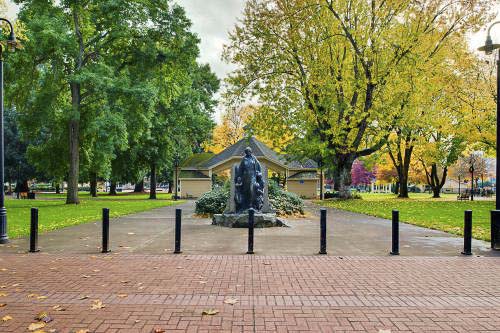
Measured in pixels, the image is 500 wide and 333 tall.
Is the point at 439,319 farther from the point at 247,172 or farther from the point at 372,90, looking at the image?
the point at 372,90

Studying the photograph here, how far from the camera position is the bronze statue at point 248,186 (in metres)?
15.3

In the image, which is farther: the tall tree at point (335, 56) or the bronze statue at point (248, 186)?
the tall tree at point (335, 56)

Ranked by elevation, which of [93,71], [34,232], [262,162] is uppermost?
[93,71]

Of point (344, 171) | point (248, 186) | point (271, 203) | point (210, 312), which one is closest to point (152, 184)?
point (344, 171)

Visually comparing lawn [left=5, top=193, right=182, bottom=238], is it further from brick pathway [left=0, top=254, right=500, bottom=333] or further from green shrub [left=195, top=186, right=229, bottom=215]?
brick pathway [left=0, top=254, right=500, bottom=333]

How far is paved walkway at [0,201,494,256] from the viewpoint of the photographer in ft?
32.0

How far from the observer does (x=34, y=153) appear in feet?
115

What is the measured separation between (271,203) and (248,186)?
3642 millimetres

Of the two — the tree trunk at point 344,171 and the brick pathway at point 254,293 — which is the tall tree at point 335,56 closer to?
the tree trunk at point 344,171

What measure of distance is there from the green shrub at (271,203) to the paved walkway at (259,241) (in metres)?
3.87

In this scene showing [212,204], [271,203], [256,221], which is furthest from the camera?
[212,204]

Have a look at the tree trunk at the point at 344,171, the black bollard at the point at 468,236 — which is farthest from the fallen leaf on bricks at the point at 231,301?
the tree trunk at the point at 344,171

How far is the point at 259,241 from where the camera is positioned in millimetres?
11258

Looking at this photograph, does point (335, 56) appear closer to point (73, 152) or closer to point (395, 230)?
point (73, 152)
